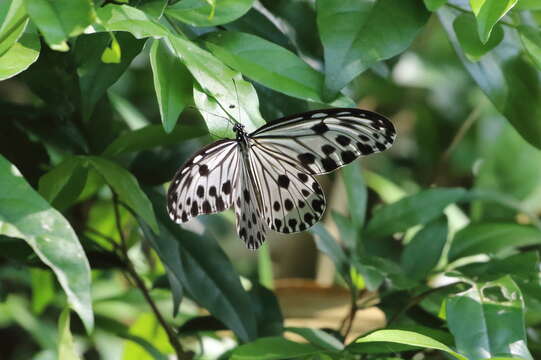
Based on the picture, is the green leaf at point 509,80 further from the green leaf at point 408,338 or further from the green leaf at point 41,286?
the green leaf at point 41,286

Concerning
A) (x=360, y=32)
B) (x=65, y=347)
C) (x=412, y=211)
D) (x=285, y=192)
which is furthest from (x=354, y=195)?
(x=65, y=347)

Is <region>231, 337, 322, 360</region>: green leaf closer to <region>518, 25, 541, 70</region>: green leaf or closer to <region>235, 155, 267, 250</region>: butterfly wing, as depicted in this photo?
<region>235, 155, 267, 250</region>: butterfly wing

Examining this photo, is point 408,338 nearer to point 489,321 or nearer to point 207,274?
point 489,321

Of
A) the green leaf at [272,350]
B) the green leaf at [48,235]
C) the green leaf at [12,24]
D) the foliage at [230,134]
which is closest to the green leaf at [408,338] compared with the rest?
the foliage at [230,134]

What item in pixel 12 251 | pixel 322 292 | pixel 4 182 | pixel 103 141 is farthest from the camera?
pixel 322 292

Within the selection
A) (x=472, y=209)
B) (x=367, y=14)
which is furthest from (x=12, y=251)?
(x=472, y=209)

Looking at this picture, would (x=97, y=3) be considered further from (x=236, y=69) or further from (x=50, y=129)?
(x=50, y=129)
